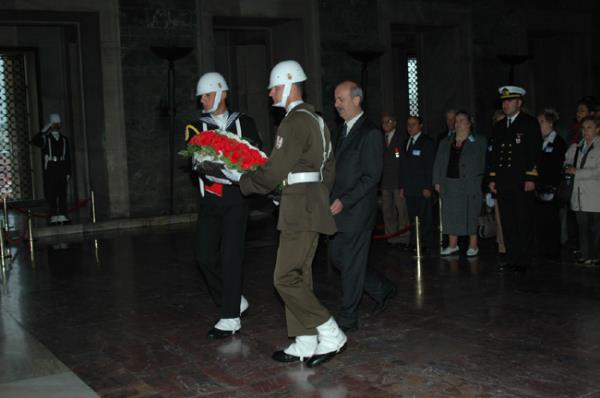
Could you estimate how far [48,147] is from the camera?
14.6m

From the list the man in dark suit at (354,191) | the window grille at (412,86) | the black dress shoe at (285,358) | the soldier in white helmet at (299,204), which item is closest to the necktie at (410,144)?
the man in dark suit at (354,191)

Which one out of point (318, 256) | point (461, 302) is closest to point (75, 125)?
point (318, 256)

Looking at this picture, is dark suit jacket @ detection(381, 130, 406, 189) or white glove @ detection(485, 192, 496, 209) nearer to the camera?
white glove @ detection(485, 192, 496, 209)

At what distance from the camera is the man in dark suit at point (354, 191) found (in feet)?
19.6

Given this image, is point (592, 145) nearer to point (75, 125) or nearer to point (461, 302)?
point (461, 302)

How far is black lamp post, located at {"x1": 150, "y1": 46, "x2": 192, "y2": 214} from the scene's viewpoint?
1462 cm

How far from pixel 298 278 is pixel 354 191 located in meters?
0.96

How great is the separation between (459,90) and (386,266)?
10.2m

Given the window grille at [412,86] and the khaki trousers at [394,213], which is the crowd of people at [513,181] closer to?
the khaki trousers at [394,213]

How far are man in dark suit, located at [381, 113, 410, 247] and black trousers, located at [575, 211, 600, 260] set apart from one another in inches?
101

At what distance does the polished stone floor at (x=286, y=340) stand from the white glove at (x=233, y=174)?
50.3 inches

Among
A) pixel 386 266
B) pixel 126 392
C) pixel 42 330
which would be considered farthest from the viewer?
pixel 386 266

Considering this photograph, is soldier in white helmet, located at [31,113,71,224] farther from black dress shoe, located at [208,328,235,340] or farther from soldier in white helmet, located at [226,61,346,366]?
soldier in white helmet, located at [226,61,346,366]

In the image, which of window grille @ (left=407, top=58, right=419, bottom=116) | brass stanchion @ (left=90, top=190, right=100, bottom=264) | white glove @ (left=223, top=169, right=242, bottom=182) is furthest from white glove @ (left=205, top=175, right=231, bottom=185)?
window grille @ (left=407, top=58, right=419, bottom=116)
